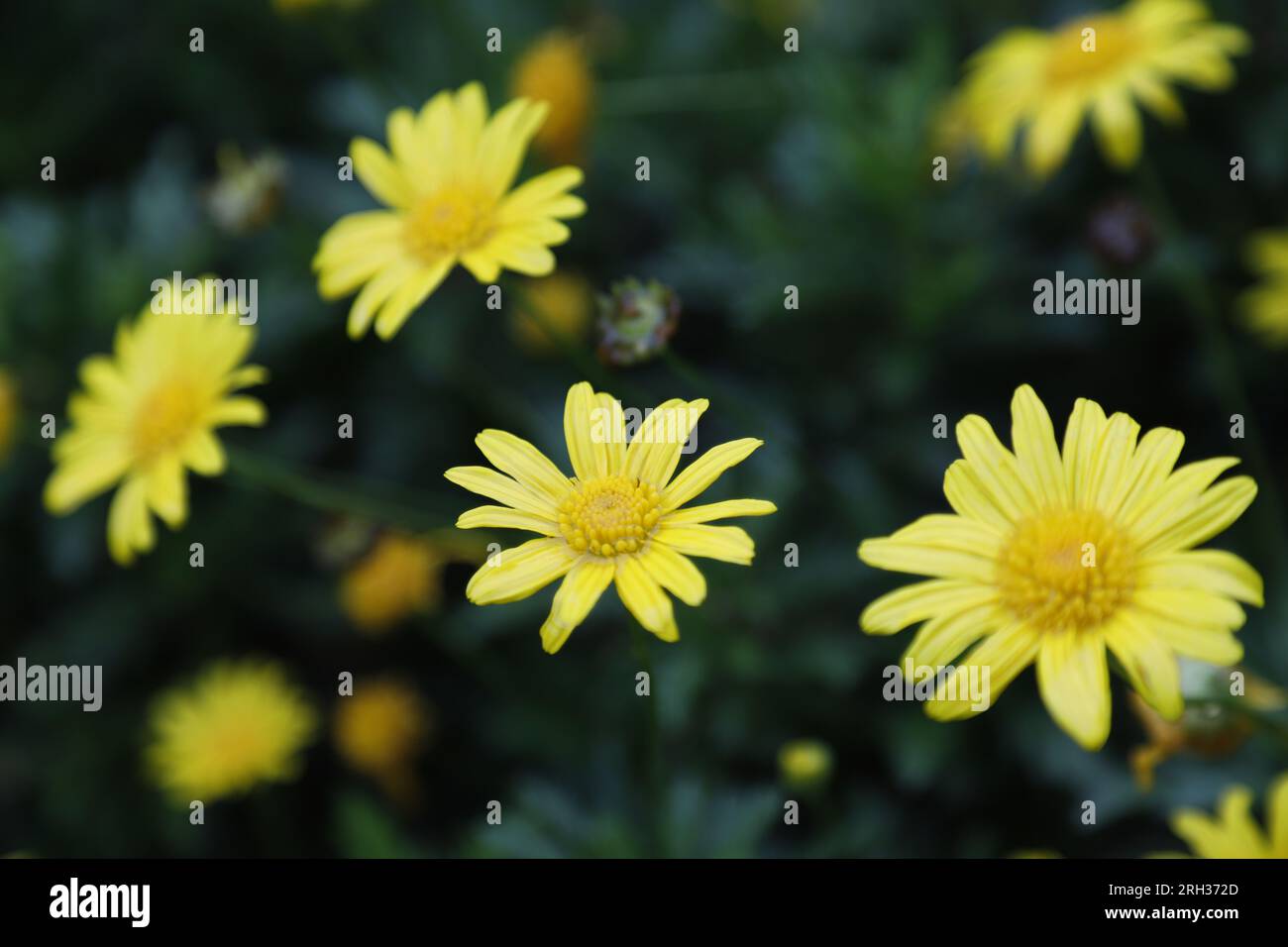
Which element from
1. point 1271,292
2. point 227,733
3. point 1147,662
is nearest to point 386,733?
point 227,733

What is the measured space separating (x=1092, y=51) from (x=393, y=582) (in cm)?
223

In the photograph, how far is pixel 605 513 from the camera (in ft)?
6.30

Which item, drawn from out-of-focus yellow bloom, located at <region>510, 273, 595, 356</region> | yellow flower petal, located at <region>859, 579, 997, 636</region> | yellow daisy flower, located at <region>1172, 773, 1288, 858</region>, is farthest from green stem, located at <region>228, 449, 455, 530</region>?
yellow daisy flower, located at <region>1172, 773, 1288, 858</region>

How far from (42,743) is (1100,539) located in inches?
123

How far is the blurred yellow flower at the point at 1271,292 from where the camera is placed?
3126mm

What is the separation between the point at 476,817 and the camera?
3.43 meters

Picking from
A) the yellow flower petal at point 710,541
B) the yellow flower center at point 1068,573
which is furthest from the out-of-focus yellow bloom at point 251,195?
the yellow flower center at point 1068,573

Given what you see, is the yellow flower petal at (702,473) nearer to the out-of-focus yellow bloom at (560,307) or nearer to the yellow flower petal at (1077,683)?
the yellow flower petal at (1077,683)

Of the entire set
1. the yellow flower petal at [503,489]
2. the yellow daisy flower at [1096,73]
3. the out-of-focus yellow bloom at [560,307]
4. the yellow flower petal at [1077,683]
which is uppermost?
the yellow daisy flower at [1096,73]

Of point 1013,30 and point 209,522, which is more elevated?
point 1013,30

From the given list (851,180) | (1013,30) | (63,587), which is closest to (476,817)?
(63,587)
